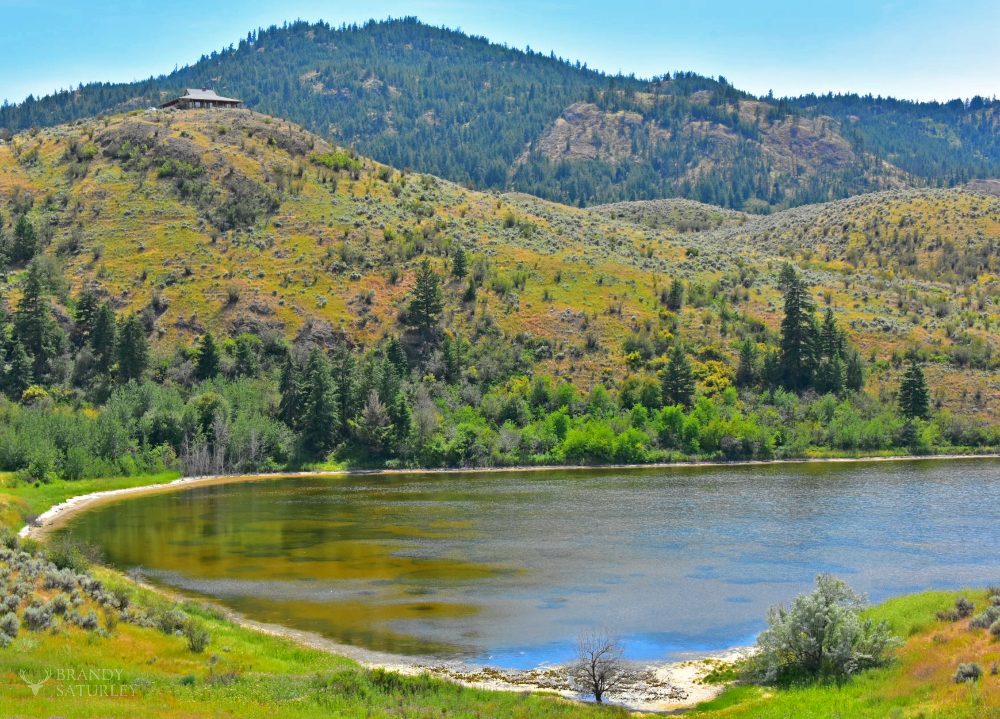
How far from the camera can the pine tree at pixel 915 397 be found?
4429 inches

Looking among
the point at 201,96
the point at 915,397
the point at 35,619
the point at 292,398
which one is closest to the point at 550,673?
the point at 35,619

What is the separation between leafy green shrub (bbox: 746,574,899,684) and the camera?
32.0 m

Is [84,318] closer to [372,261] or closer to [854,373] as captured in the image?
[372,261]

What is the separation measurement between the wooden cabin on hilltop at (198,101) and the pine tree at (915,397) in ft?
425

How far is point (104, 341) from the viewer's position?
11094cm

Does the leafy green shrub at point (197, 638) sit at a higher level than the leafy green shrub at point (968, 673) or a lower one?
lower

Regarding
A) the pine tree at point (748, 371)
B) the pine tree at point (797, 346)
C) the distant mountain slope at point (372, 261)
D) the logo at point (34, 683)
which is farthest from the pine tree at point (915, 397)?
the logo at point (34, 683)

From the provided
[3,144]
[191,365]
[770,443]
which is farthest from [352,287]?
[3,144]

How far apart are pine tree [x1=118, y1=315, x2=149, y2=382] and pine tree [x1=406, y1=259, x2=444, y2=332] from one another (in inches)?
1200

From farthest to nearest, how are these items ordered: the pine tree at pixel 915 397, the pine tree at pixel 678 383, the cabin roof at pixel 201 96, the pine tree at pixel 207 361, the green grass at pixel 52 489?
the cabin roof at pixel 201 96, the pine tree at pixel 678 383, the pine tree at pixel 915 397, the pine tree at pixel 207 361, the green grass at pixel 52 489

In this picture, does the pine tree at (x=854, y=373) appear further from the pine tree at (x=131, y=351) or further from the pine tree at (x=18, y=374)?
the pine tree at (x=18, y=374)

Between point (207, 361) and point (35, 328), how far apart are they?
18558 mm

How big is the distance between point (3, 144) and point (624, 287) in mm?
101413

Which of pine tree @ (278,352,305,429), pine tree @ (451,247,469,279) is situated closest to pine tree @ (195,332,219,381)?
pine tree @ (278,352,305,429)
